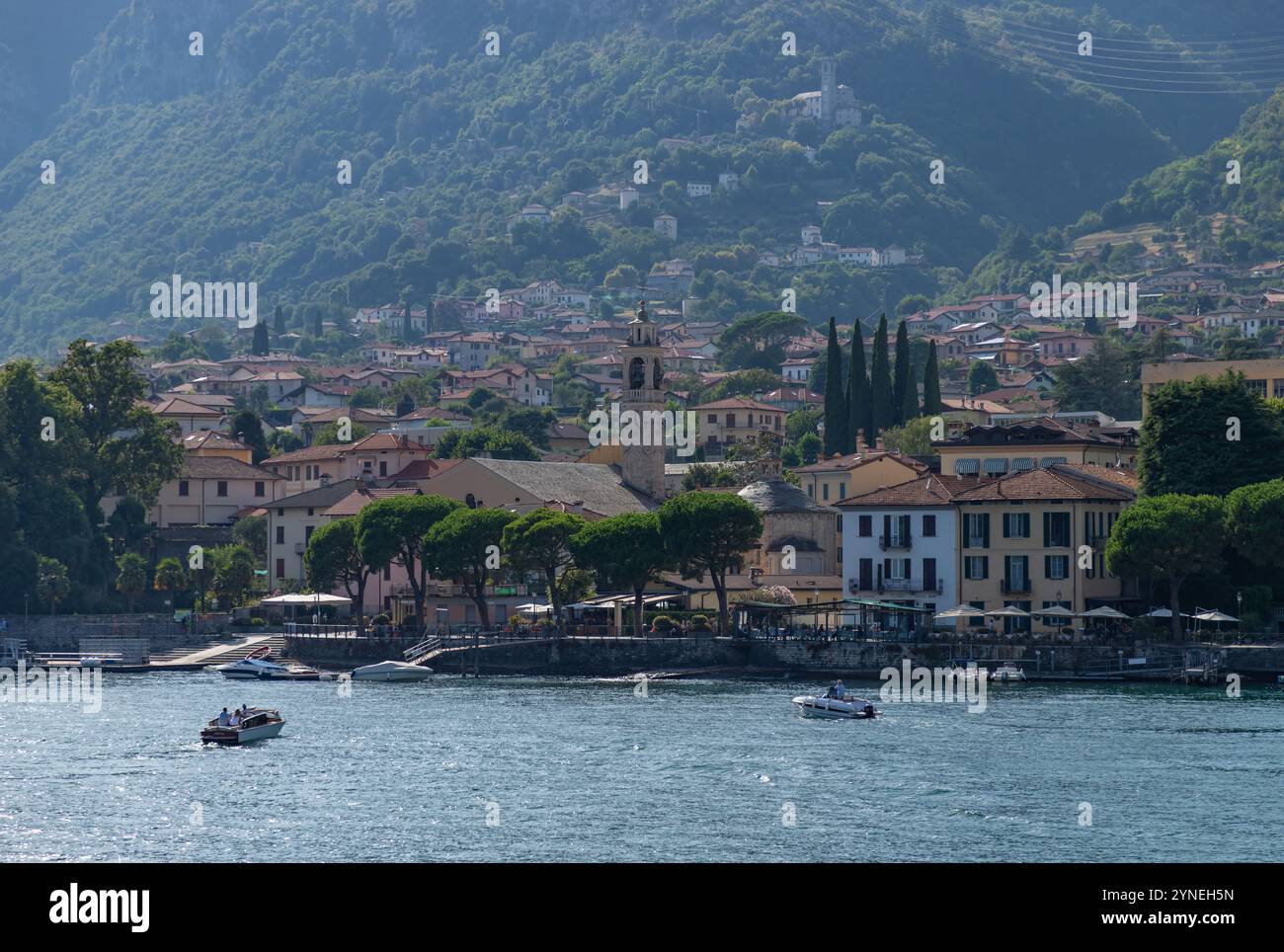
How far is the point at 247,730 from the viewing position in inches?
2345

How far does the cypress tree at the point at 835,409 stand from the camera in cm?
12562

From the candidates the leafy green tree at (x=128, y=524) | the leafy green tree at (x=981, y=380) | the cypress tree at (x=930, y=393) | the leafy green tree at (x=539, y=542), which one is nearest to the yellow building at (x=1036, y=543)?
the leafy green tree at (x=539, y=542)

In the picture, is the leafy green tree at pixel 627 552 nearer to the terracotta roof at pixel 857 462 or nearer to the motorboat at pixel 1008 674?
the terracotta roof at pixel 857 462

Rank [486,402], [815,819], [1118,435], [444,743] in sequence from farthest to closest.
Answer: [486,402] < [1118,435] < [444,743] < [815,819]

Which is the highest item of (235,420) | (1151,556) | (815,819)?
(235,420)

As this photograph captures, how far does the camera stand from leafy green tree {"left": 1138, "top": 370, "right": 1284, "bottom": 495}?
83812mm

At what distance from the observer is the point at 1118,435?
9931 cm

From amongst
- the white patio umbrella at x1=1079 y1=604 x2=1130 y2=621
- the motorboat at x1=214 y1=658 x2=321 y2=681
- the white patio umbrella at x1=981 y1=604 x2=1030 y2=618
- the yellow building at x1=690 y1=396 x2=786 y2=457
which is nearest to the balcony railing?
the white patio umbrella at x1=981 y1=604 x2=1030 y2=618

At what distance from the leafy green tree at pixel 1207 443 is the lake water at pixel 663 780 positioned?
46.8 feet

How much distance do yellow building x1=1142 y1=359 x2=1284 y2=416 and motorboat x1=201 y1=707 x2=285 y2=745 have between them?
176 ft

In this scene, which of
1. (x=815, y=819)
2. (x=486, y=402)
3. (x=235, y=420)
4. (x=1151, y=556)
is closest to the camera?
(x=815, y=819)
